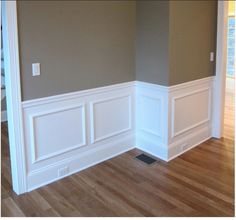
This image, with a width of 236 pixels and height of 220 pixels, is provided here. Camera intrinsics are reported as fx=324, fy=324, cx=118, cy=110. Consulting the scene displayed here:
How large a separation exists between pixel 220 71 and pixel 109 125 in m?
1.60

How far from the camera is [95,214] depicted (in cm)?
268

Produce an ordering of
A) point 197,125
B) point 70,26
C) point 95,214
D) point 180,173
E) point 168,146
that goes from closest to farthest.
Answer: point 95,214 → point 70,26 → point 180,173 → point 168,146 → point 197,125

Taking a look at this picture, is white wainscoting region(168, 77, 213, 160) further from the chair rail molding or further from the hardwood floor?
the hardwood floor

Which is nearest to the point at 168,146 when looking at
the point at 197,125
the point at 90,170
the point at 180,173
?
the point at 180,173

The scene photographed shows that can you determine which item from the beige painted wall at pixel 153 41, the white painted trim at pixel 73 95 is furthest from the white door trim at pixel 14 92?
the beige painted wall at pixel 153 41

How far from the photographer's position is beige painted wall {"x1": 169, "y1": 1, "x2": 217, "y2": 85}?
11.2 feet

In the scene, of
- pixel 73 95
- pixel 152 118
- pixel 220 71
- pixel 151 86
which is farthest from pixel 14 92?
pixel 220 71

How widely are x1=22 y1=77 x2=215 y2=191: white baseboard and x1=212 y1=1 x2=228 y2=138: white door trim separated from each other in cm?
10

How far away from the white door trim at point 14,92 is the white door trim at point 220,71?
2.48 m

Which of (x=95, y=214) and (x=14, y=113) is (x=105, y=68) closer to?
(x=14, y=113)

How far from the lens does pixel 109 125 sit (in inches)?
144

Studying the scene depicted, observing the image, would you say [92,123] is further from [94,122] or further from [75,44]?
[75,44]

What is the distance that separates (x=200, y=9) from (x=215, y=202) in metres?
2.13

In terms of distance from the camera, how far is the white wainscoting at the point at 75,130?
3027 millimetres
